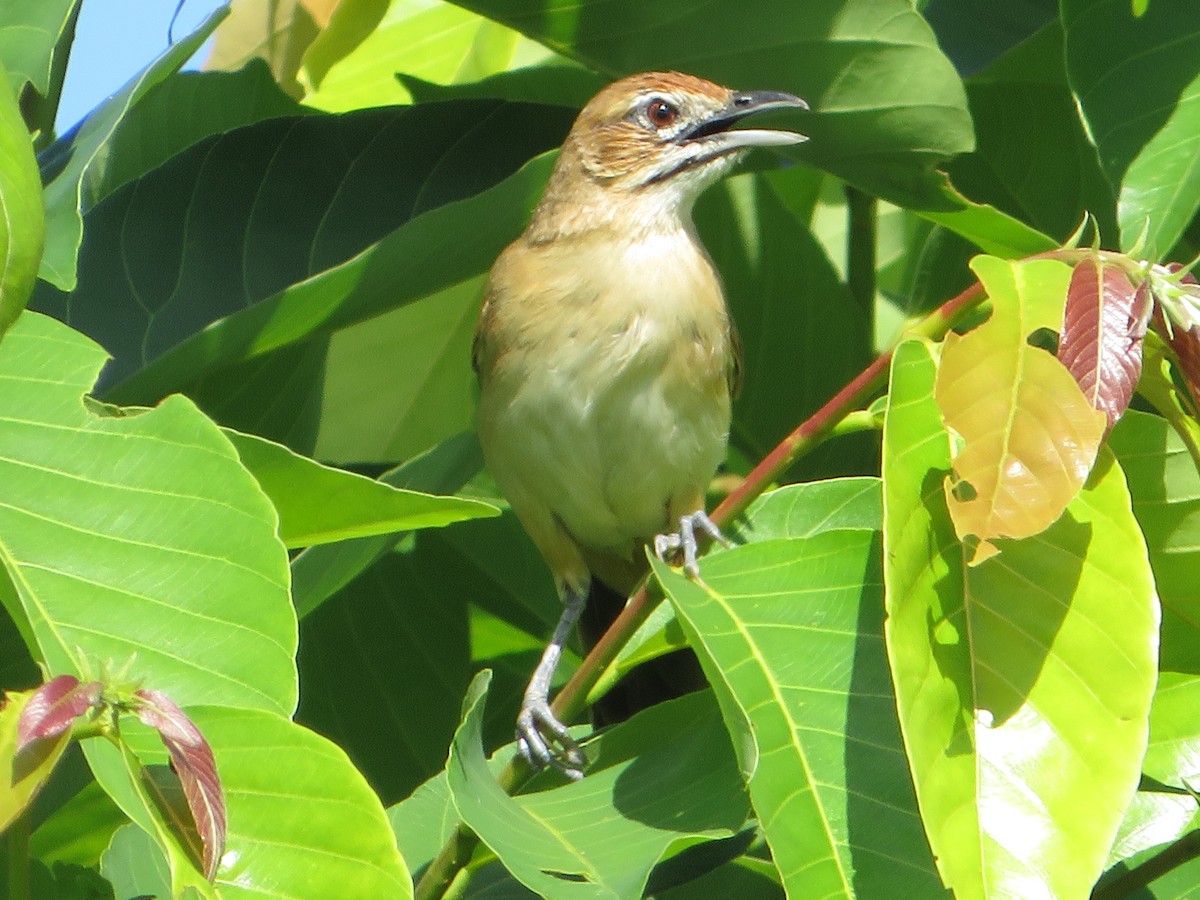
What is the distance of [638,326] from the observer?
417 centimetres

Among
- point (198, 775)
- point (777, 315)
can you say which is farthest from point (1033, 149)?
point (198, 775)

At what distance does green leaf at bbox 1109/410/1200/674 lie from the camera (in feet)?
7.52

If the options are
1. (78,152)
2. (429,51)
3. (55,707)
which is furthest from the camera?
(429,51)

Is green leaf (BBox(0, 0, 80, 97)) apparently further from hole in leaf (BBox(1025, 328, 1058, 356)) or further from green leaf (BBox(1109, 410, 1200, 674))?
green leaf (BBox(1109, 410, 1200, 674))

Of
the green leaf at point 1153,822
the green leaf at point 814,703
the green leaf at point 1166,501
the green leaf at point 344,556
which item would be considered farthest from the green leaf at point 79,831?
the green leaf at point 1166,501

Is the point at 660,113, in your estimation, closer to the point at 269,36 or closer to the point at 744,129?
the point at 744,129

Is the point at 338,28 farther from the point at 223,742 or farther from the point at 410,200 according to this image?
the point at 223,742

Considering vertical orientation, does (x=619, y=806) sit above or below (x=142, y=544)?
below

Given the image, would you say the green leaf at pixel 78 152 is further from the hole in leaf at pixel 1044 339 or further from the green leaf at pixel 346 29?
the hole in leaf at pixel 1044 339

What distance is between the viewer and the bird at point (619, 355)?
13.5ft

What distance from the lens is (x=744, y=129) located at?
4.12m

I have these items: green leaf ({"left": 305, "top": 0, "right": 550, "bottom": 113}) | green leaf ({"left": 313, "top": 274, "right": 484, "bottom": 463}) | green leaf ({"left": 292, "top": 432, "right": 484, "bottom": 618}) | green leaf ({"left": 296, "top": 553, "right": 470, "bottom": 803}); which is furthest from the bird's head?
green leaf ({"left": 296, "top": 553, "right": 470, "bottom": 803})

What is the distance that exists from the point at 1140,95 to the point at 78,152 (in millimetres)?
2056

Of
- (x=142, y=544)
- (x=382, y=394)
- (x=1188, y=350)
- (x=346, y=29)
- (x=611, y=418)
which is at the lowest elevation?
(x=611, y=418)
